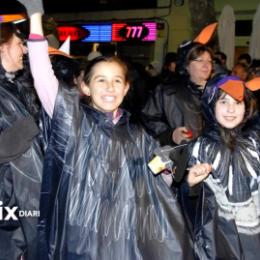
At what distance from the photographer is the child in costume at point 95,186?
279 cm

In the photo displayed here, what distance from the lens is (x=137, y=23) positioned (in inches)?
660

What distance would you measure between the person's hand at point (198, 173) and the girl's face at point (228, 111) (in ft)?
1.28

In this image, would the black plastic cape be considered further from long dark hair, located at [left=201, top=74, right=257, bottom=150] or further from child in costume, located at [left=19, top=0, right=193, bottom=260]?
long dark hair, located at [left=201, top=74, right=257, bottom=150]

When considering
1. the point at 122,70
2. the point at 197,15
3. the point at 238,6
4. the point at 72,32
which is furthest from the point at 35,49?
the point at 72,32

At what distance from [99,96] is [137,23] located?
14094 mm

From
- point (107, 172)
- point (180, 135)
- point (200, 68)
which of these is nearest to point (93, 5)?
point (200, 68)

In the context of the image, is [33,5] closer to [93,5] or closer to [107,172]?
[107,172]

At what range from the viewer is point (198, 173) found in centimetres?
315

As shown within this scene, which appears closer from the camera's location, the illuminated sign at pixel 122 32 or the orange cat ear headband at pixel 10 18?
the orange cat ear headband at pixel 10 18

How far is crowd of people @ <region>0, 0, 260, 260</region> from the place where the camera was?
9.23 ft

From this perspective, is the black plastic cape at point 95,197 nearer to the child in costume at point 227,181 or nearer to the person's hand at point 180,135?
the child in costume at point 227,181

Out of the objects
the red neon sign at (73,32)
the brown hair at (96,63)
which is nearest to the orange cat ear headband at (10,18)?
the brown hair at (96,63)

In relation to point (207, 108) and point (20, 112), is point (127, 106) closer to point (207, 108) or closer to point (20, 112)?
point (207, 108)

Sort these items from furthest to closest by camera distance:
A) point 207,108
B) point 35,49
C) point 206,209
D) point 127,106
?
point 127,106 < point 207,108 < point 206,209 < point 35,49
